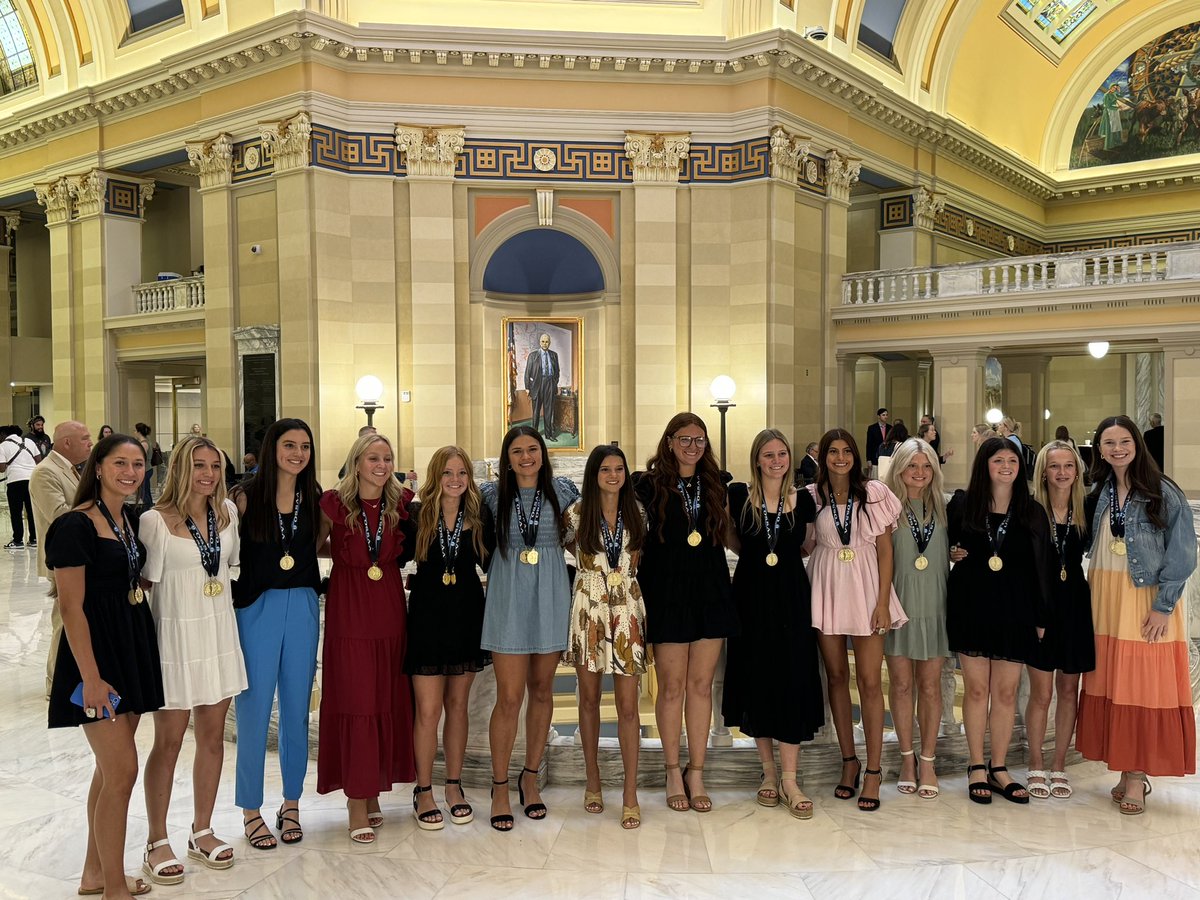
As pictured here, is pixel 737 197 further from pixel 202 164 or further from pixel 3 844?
pixel 3 844

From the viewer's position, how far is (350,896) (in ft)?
12.5

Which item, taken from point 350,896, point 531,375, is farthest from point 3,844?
point 531,375

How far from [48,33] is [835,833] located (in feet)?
69.5

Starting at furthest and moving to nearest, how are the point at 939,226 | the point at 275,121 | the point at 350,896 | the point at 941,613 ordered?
the point at 939,226 < the point at 275,121 < the point at 941,613 < the point at 350,896

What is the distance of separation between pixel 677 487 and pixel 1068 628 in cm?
207

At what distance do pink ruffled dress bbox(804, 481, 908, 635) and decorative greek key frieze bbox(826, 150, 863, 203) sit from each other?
1388 cm

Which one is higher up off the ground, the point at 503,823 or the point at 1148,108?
the point at 1148,108

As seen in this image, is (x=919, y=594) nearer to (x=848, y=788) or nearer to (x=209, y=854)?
(x=848, y=788)

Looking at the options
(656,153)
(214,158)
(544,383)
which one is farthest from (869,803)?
(214,158)

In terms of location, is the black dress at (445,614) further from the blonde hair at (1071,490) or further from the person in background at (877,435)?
the person in background at (877,435)

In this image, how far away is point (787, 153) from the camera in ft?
52.6

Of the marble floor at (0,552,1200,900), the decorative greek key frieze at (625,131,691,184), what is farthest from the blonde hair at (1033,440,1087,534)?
the decorative greek key frieze at (625,131,691,184)

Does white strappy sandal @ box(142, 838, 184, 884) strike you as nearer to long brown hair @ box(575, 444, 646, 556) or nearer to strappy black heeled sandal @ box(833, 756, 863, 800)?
long brown hair @ box(575, 444, 646, 556)

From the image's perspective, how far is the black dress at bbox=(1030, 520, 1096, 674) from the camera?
4645 millimetres
